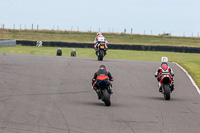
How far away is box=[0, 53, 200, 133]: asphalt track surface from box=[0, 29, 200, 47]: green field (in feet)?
169

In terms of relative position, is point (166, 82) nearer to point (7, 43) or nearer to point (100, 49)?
point (100, 49)

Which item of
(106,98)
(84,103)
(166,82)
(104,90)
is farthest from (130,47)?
(106,98)

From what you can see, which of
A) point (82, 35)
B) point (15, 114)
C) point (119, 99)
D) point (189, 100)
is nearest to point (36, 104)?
point (15, 114)

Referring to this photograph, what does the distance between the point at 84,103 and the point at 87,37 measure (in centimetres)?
6464

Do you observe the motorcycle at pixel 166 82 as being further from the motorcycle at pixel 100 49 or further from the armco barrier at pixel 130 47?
the armco barrier at pixel 130 47

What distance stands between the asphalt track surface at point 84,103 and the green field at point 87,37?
51495 mm

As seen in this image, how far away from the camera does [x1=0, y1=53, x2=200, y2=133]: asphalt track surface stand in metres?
11.1

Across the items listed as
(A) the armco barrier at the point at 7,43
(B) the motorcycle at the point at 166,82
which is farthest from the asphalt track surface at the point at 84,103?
(A) the armco barrier at the point at 7,43

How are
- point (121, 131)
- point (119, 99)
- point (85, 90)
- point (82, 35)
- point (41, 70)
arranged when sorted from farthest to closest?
point (82, 35) < point (41, 70) < point (85, 90) < point (119, 99) < point (121, 131)

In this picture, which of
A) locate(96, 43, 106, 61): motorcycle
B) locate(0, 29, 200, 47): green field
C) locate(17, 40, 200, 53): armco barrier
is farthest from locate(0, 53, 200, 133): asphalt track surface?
locate(0, 29, 200, 47): green field

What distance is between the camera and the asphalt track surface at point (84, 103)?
11.1m

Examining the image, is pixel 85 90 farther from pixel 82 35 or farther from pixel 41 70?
pixel 82 35

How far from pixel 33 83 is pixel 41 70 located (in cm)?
414

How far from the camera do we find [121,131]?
10.5 meters
